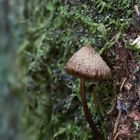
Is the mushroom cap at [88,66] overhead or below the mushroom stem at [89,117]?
overhead

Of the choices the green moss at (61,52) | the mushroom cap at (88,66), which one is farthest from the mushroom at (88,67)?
the green moss at (61,52)

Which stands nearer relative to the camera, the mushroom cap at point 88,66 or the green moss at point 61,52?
the mushroom cap at point 88,66

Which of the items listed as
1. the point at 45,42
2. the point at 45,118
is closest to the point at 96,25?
the point at 45,42

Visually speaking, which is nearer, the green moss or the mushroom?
the mushroom

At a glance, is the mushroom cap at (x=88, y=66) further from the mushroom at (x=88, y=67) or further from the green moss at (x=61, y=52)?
the green moss at (x=61, y=52)

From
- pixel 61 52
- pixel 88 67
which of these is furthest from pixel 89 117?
pixel 61 52

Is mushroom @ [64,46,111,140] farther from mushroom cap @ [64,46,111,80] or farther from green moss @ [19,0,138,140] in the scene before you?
green moss @ [19,0,138,140]

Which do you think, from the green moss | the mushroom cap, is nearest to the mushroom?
the mushroom cap

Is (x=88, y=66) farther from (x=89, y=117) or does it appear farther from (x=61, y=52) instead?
(x=61, y=52)

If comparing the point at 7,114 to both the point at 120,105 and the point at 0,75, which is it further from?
the point at 120,105

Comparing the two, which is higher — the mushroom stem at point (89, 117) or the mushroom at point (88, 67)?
the mushroom at point (88, 67)
